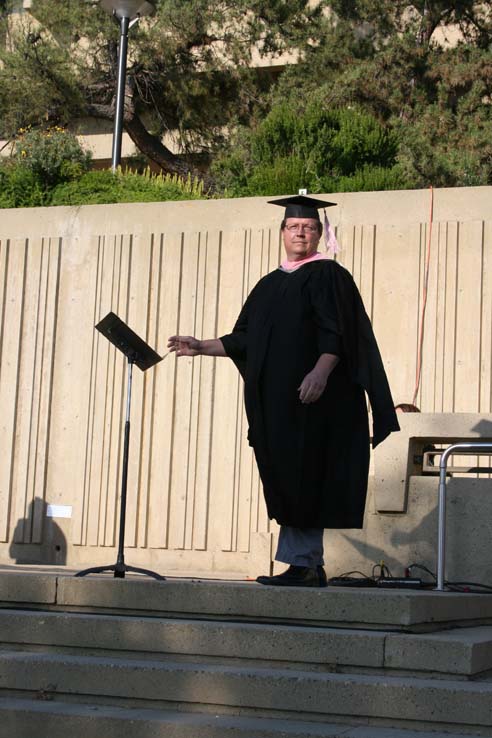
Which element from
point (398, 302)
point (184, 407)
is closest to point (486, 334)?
point (398, 302)

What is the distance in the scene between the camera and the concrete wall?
31.8 ft

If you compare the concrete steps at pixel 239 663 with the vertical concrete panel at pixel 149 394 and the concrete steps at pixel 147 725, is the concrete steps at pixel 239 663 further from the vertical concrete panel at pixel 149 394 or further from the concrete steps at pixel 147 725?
the vertical concrete panel at pixel 149 394

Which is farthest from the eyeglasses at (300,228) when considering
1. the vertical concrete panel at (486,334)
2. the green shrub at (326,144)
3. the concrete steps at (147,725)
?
the green shrub at (326,144)

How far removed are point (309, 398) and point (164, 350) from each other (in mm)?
5469

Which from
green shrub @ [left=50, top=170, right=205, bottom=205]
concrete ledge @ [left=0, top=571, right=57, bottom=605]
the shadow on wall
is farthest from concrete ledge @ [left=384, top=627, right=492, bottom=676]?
green shrub @ [left=50, top=170, right=205, bottom=205]

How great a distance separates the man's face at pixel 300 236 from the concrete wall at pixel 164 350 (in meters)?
4.34

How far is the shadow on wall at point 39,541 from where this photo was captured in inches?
408

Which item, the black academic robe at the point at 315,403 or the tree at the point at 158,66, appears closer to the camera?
the black academic robe at the point at 315,403

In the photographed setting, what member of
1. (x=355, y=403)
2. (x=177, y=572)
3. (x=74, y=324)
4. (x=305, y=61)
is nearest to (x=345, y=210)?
(x=74, y=324)

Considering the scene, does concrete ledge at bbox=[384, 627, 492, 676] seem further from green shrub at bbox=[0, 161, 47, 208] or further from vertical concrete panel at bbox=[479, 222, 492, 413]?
green shrub at bbox=[0, 161, 47, 208]

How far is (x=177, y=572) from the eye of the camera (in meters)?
9.68

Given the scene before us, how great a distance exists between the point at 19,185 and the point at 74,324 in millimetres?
2678

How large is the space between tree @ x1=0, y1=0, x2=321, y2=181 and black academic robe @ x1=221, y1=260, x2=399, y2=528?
1274 centimetres

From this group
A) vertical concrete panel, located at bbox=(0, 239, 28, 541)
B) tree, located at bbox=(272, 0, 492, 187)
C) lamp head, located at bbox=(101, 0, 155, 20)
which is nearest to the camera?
vertical concrete panel, located at bbox=(0, 239, 28, 541)
